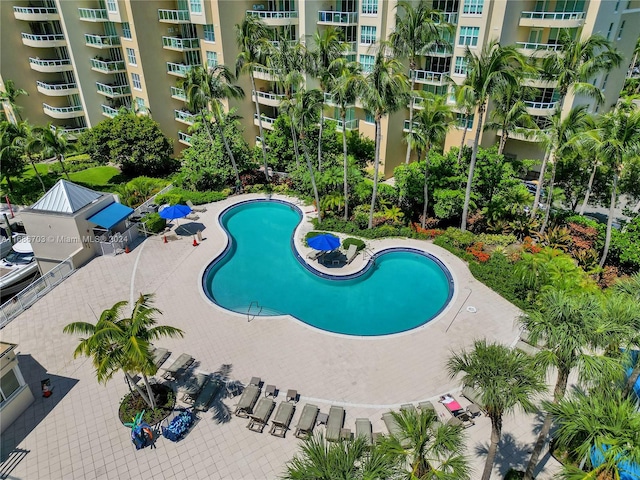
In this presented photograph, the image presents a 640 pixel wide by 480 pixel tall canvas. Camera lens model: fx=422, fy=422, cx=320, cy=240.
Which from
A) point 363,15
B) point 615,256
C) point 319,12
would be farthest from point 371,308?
point 319,12

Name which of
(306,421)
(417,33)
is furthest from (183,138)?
(306,421)

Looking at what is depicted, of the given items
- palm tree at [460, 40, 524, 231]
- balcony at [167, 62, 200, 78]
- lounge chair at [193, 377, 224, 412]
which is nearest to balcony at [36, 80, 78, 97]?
balcony at [167, 62, 200, 78]

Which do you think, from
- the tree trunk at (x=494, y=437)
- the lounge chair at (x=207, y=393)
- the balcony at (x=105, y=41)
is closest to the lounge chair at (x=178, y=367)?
the lounge chair at (x=207, y=393)

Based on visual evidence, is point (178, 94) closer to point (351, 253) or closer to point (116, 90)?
point (116, 90)

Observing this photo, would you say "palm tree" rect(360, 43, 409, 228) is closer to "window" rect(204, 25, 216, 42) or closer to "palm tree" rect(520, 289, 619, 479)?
"palm tree" rect(520, 289, 619, 479)

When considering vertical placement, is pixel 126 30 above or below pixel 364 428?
above

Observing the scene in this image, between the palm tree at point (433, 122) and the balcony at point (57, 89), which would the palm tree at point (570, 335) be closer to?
the palm tree at point (433, 122)
